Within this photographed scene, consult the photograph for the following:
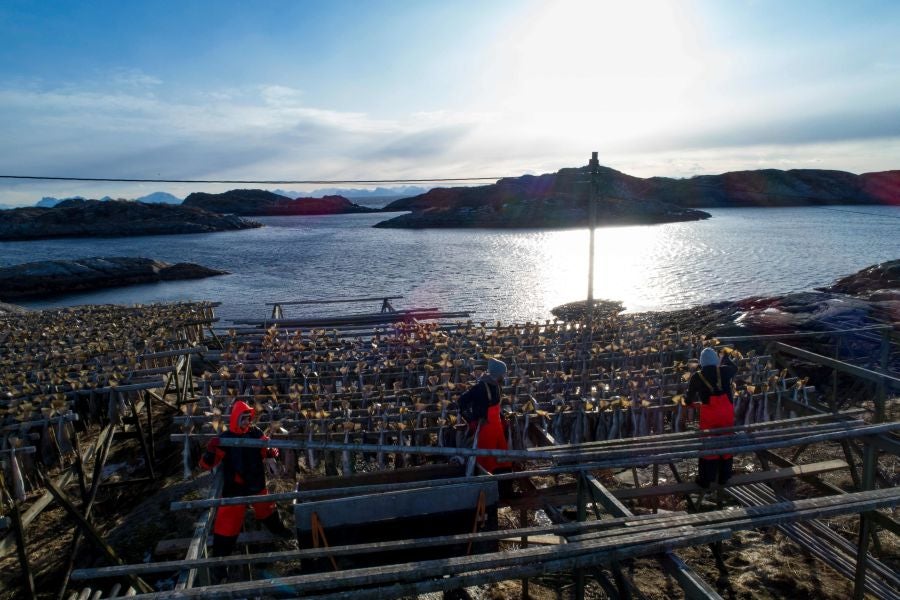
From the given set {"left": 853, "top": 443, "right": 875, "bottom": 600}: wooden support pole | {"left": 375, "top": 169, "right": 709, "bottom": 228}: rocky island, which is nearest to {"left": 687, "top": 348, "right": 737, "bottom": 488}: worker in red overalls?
{"left": 853, "top": 443, "right": 875, "bottom": 600}: wooden support pole

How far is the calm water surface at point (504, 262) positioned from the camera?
163 feet

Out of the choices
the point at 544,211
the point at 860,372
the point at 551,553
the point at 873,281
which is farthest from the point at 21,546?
the point at 544,211

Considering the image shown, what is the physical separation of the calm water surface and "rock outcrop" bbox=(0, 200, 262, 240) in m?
7.06

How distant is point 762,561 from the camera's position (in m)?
9.74

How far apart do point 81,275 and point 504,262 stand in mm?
47955

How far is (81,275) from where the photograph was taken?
57750mm

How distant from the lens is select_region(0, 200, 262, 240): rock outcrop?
122 m

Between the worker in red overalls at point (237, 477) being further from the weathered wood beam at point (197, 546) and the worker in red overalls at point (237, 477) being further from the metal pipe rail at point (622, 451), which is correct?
the metal pipe rail at point (622, 451)

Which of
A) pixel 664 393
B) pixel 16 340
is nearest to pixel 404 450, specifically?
pixel 664 393

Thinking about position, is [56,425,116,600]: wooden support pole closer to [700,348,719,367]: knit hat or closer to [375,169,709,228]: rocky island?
[700,348,719,367]: knit hat

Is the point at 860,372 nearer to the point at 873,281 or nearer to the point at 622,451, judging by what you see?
the point at 622,451

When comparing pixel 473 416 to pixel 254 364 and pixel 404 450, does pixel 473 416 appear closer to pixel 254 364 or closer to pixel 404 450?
pixel 404 450

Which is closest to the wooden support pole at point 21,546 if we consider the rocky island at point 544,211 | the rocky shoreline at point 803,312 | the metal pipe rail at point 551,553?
the metal pipe rail at point 551,553

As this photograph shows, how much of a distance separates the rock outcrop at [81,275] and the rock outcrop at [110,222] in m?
70.6
